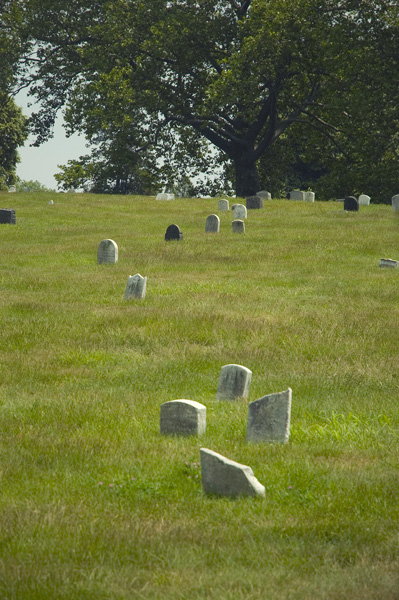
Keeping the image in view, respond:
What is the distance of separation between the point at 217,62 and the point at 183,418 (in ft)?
126

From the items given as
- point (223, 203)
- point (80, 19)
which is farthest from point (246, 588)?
point (80, 19)

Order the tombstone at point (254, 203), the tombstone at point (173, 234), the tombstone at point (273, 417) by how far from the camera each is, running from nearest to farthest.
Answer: the tombstone at point (273, 417) < the tombstone at point (173, 234) < the tombstone at point (254, 203)

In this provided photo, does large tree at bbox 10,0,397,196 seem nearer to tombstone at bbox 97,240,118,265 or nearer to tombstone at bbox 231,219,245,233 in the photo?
tombstone at bbox 231,219,245,233

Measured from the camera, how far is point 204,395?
8.71 meters

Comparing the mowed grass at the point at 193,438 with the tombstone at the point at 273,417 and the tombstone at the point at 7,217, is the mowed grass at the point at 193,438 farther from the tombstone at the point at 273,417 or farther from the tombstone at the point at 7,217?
the tombstone at the point at 7,217

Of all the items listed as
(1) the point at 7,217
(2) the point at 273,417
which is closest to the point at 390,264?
(2) the point at 273,417

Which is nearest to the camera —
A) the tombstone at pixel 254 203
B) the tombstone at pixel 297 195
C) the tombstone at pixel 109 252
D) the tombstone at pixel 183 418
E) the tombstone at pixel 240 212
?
the tombstone at pixel 183 418

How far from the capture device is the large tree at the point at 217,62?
133 feet

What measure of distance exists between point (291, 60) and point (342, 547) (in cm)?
3995

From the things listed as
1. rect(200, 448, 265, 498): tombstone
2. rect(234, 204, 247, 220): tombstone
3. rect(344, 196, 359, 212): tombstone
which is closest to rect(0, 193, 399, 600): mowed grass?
rect(200, 448, 265, 498): tombstone

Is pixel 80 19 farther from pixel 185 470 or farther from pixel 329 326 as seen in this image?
pixel 185 470

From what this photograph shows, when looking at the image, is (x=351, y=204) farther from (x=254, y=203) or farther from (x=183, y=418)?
(x=183, y=418)

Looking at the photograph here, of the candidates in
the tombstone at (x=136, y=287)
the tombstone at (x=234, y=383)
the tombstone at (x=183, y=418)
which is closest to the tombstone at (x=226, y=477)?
the tombstone at (x=183, y=418)

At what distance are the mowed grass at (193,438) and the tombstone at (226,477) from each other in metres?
0.11
